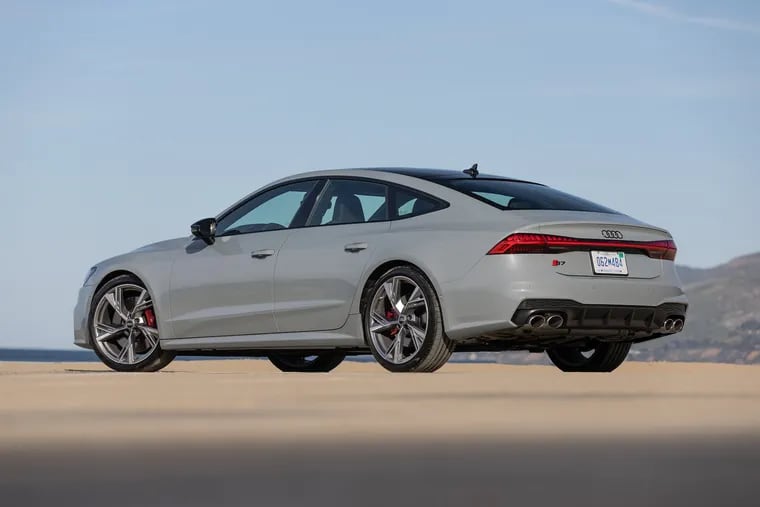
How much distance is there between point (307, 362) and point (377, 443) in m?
7.54

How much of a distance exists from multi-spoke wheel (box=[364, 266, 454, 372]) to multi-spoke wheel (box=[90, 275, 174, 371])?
2.50m

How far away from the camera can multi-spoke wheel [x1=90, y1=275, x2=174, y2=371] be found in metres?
12.6

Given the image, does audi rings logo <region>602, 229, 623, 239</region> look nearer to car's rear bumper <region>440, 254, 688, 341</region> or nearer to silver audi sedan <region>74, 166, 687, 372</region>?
silver audi sedan <region>74, 166, 687, 372</region>

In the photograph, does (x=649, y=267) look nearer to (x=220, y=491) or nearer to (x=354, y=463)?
(x=354, y=463)

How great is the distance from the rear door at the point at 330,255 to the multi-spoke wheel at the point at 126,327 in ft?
5.15

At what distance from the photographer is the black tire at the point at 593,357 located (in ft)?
39.7

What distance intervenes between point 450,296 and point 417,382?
89cm

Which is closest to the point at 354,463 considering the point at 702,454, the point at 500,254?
the point at 702,454

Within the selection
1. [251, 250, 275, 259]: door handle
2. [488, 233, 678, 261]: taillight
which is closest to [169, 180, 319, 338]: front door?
[251, 250, 275, 259]: door handle

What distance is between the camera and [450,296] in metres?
10.3

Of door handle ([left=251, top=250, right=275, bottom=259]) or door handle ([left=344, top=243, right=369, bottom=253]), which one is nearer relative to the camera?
door handle ([left=344, top=243, right=369, bottom=253])

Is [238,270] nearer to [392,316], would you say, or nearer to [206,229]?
[206,229]

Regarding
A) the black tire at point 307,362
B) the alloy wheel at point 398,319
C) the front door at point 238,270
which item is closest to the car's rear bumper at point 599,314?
the alloy wheel at point 398,319

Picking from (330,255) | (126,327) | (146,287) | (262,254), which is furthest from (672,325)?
(126,327)
